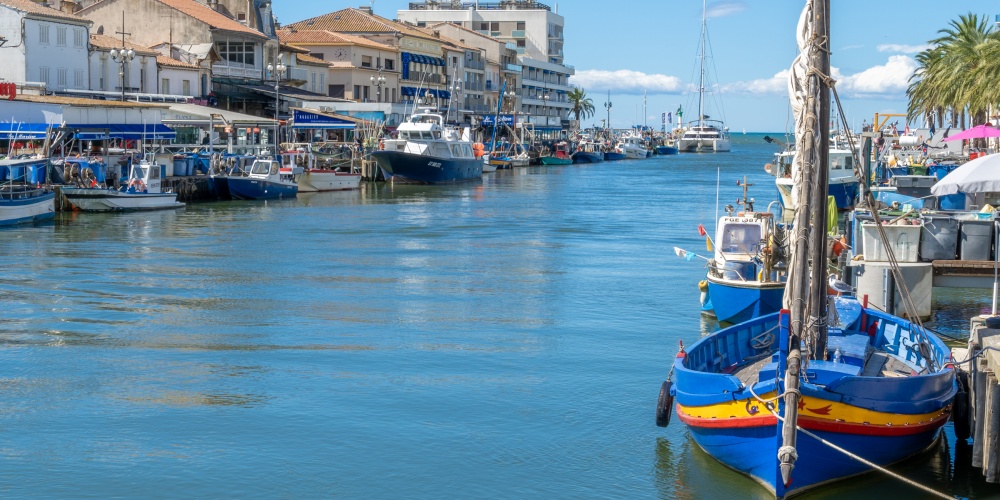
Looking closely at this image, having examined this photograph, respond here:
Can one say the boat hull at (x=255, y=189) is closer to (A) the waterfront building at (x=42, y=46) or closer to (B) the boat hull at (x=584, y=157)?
(A) the waterfront building at (x=42, y=46)

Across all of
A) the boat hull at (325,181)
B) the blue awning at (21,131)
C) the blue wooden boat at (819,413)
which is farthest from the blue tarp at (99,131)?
the blue wooden boat at (819,413)

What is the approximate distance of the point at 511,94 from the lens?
126m

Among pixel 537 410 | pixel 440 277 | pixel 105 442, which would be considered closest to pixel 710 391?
pixel 537 410

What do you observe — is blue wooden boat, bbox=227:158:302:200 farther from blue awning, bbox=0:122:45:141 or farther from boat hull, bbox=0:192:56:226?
boat hull, bbox=0:192:56:226

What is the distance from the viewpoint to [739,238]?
2338 cm

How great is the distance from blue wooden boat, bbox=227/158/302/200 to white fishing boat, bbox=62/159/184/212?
5.11m

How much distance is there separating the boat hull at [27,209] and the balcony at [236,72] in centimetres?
3181

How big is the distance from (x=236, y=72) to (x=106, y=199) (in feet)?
100

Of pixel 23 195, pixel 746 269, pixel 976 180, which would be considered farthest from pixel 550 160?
pixel 976 180

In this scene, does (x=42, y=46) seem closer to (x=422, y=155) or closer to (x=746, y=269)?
(x=422, y=155)

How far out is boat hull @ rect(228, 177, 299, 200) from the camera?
56625mm

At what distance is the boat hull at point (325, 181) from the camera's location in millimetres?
63659

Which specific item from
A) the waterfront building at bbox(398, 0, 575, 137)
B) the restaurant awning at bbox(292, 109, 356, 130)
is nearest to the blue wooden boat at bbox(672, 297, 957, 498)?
the restaurant awning at bbox(292, 109, 356, 130)

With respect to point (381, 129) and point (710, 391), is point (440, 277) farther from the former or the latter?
point (381, 129)
